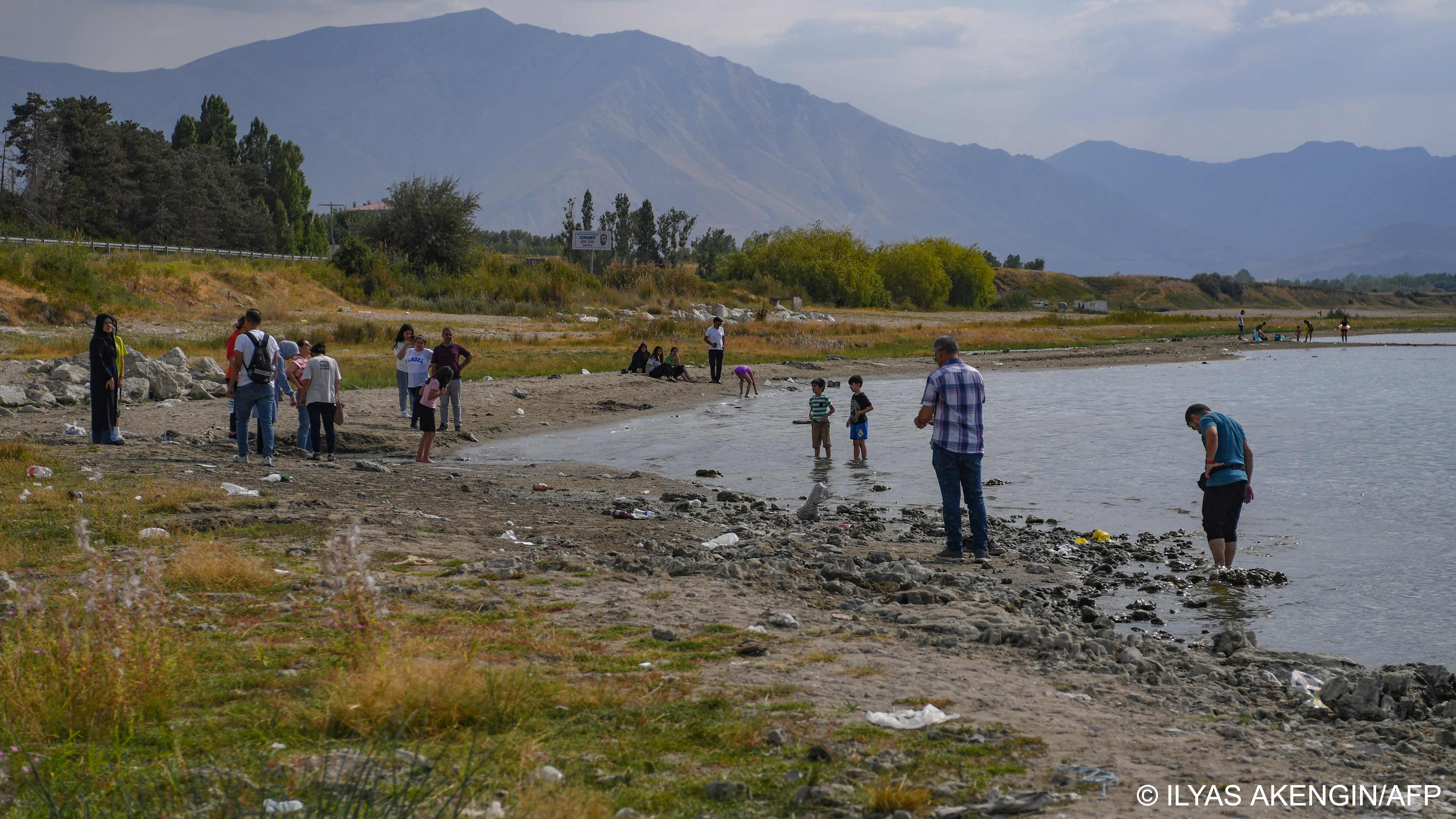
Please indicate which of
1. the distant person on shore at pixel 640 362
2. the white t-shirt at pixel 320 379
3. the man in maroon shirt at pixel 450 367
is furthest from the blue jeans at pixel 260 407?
the distant person on shore at pixel 640 362

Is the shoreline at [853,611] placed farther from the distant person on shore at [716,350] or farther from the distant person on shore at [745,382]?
the distant person on shore at [716,350]

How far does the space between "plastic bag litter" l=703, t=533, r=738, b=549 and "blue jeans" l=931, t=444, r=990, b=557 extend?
6.77ft

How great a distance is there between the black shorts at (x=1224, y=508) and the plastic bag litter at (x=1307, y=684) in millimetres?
3209

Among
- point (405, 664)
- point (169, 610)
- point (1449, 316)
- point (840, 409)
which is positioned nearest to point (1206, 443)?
point (405, 664)

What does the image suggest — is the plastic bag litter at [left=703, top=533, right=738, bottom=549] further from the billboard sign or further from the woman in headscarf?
the billboard sign

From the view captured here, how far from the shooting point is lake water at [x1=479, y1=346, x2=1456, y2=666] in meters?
9.40

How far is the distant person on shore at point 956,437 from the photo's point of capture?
9.75 metres

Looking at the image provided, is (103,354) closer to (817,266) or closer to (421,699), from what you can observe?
(421,699)

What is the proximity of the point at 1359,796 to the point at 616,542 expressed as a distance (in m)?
6.87

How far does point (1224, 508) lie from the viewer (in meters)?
9.94

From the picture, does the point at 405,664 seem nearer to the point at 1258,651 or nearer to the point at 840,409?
the point at 1258,651

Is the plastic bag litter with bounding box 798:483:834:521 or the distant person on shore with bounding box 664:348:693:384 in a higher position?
the distant person on shore with bounding box 664:348:693:384

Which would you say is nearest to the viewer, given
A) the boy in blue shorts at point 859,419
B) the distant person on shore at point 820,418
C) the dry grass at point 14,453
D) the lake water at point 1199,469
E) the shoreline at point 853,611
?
the shoreline at point 853,611

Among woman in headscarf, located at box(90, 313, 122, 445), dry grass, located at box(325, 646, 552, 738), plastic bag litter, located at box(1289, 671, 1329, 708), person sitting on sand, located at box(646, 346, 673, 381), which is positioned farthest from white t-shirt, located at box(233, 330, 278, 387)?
person sitting on sand, located at box(646, 346, 673, 381)
